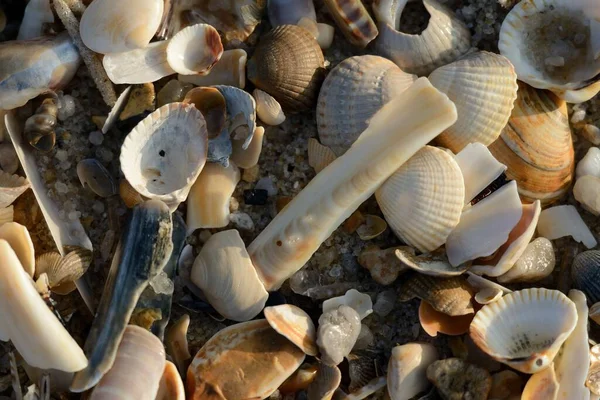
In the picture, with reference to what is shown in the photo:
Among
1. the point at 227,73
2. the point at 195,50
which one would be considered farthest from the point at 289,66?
the point at 195,50

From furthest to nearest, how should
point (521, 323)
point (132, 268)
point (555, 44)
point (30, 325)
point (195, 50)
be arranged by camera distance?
1. point (555, 44)
2. point (195, 50)
3. point (521, 323)
4. point (132, 268)
5. point (30, 325)

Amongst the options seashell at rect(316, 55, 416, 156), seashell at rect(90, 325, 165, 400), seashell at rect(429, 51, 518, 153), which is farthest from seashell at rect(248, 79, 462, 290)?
seashell at rect(90, 325, 165, 400)

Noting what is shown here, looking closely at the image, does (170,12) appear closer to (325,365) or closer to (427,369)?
(325,365)

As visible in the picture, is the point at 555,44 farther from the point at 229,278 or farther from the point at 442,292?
the point at 229,278

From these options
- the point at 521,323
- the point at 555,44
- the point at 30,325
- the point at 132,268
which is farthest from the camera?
the point at 555,44

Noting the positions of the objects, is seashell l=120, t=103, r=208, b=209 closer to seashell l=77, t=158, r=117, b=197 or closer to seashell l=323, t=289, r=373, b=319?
seashell l=77, t=158, r=117, b=197

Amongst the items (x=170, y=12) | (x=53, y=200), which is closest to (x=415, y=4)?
(x=170, y=12)

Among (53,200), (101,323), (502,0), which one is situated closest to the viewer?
(101,323)
